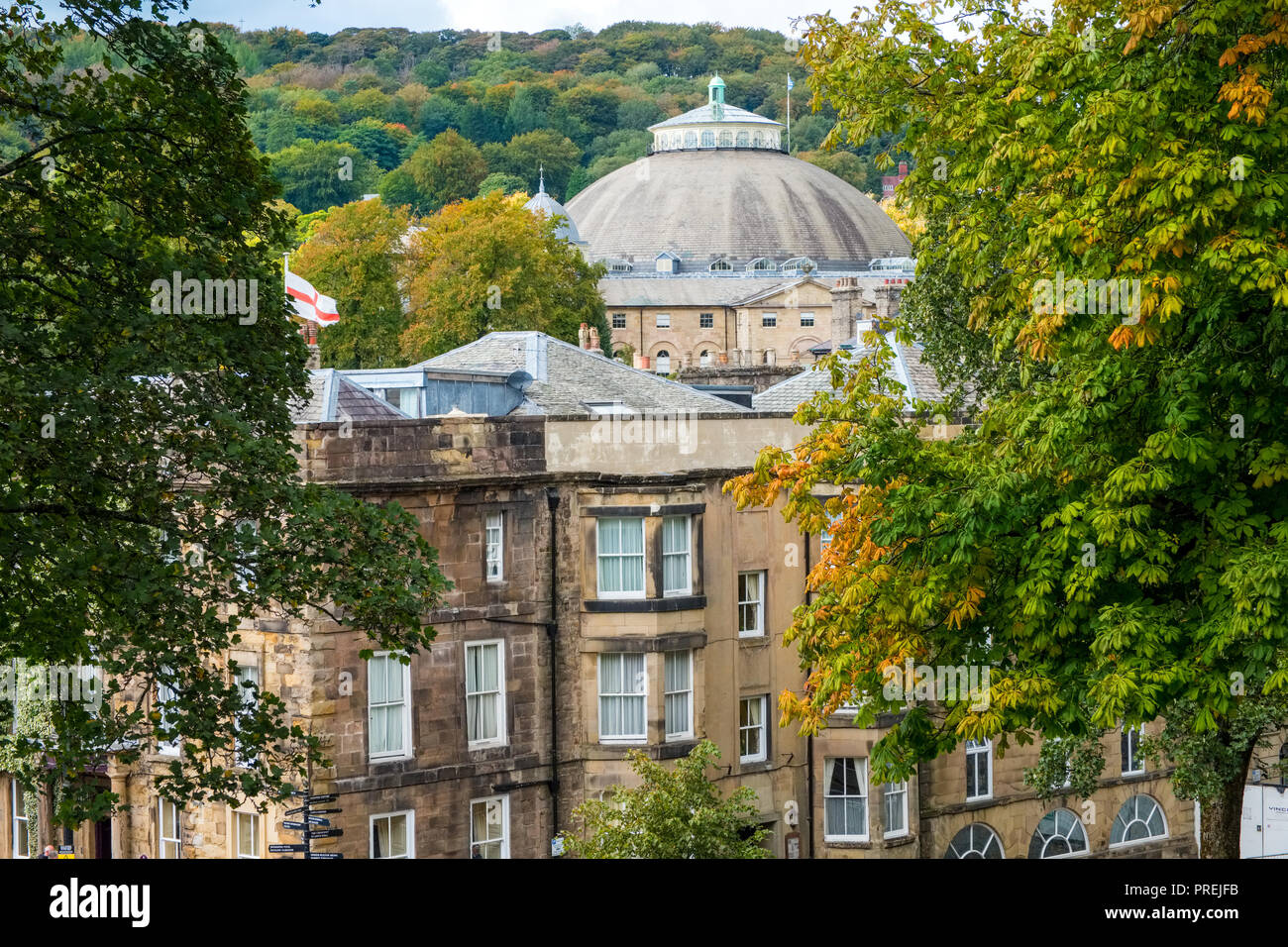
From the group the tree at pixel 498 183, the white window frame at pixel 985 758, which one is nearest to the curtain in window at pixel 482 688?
the white window frame at pixel 985 758

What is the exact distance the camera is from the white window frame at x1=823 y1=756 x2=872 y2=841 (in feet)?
116

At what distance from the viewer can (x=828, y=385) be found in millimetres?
41281

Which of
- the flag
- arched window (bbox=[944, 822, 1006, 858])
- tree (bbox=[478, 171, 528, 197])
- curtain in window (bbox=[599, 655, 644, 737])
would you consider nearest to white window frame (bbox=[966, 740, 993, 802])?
arched window (bbox=[944, 822, 1006, 858])

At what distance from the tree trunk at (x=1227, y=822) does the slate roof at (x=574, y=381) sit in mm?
16422

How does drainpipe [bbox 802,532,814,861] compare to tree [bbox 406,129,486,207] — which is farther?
tree [bbox 406,129,486,207]

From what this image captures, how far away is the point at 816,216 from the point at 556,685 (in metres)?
160

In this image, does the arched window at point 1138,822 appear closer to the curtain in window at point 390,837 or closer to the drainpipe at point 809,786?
the drainpipe at point 809,786

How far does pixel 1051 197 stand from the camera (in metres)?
19.5

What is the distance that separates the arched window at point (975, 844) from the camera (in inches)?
1438

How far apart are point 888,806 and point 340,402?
13420 millimetres

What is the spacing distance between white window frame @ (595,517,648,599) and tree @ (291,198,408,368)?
56376 mm

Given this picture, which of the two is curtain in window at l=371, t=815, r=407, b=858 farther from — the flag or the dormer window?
the dormer window

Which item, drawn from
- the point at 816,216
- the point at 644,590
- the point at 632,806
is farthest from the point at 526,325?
the point at 816,216

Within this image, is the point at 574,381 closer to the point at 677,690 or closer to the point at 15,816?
the point at 677,690
